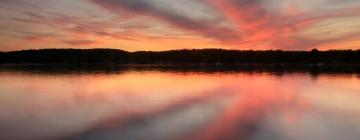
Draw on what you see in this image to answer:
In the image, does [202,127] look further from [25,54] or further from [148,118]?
[25,54]

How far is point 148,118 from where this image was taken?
14.2 meters

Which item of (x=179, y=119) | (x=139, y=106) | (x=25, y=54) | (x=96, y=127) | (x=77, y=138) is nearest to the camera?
(x=77, y=138)

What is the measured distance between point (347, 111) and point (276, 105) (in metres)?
3.33

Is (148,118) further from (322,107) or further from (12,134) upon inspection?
(322,107)

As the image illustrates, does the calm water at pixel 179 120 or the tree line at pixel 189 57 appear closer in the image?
the calm water at pixel 179 120

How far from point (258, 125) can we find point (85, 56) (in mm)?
174954

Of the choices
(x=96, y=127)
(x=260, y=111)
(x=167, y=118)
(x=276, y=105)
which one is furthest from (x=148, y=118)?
(x=276, y=105)

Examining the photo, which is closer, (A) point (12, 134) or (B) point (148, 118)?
(A) point (12, 134)

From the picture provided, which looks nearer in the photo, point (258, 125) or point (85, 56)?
point (258, 125)

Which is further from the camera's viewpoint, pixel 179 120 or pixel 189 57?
pixel 189 57

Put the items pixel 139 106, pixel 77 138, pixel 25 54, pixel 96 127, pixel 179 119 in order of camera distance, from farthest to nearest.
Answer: pixel 25 54
pixel 139 106
pixel 179 119
pixel 96 127
pixel 77 138

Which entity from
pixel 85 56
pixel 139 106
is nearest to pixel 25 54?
pixel 85 56

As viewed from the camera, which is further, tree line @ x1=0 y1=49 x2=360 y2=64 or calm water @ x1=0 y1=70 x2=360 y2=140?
tree line @ x1=0 y1=49 x2=360 y2=64

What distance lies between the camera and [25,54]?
17325 centimetres
